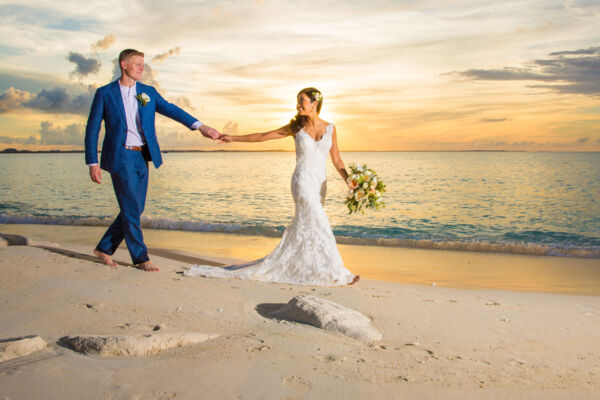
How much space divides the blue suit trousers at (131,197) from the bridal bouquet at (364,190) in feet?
8.65

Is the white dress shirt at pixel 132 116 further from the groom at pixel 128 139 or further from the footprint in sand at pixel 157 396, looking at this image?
the footprint in sand at pixel 157 396

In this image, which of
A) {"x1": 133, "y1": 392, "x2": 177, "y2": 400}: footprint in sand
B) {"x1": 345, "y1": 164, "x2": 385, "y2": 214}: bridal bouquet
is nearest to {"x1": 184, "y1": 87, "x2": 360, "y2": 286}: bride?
{"x1": 345, "y1": 164, "x2": 385, "y2": 214}: bridal bouquet

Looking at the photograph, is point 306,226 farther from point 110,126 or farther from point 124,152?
point 110,126

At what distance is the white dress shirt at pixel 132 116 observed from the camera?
18.6 feet

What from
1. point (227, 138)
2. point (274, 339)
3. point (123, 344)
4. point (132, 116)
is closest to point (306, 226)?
point (227, 138)

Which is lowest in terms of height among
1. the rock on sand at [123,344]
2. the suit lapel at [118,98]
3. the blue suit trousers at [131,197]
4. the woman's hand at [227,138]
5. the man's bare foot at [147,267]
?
the man's bare foot at [147,267]

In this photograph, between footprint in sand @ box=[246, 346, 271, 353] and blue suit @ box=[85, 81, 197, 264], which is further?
blue suit @ box=[85, 81, 197, 264]

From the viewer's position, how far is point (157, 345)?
11.0 feet

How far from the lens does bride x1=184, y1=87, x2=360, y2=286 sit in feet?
19.4

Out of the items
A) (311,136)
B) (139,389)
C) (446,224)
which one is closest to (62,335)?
(139,389)

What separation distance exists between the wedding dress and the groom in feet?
3.12

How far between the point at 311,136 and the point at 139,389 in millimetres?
4080

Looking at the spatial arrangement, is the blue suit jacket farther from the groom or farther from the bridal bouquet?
the bridal bouquet

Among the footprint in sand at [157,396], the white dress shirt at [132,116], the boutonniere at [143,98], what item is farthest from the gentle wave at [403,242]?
the footprint in sand at [157,396]
